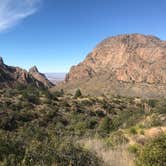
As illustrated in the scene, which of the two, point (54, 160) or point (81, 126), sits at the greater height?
point (54, 160)

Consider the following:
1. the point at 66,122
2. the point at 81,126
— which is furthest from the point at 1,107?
the point at 81,126

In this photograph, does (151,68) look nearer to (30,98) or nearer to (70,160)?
(30,98)

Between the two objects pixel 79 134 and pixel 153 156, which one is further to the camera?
pixel 79 134

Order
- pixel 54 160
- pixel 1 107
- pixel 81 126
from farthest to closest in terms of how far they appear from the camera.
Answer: pixel 1 107 < pixel 81 126 < pixel 54 160

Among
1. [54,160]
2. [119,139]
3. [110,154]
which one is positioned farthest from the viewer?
[119,139]

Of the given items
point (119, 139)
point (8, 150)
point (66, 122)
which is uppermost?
point (8, 150)

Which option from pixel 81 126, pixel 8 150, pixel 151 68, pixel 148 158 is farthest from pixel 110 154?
pixel 151 68

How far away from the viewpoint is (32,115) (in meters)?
36.2

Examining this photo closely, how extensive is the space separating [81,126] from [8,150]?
77.2 feet

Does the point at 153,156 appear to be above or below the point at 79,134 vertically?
above

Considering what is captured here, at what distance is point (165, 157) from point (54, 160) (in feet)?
7.16

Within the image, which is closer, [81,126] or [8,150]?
[8,150]

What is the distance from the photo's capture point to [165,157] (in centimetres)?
544

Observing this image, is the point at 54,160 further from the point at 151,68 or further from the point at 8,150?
the point at 151,68
